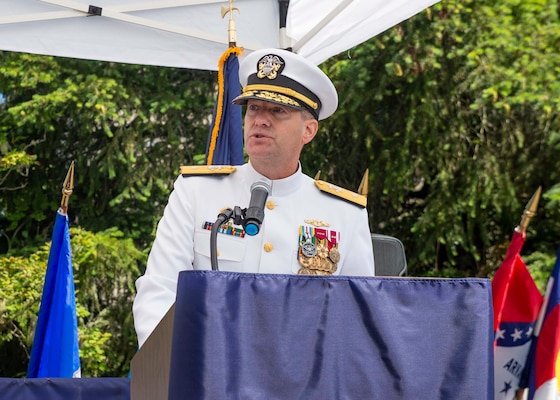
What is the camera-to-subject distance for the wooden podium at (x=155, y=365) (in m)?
2.21

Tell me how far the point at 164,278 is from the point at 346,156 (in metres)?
7.89

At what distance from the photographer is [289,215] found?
133 inches

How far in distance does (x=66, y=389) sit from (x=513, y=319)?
2748 mm

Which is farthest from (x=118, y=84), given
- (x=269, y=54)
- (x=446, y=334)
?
(x=446, y=334)

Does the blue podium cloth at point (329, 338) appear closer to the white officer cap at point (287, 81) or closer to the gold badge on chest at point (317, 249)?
the gold badge on chest at point (317, 249)

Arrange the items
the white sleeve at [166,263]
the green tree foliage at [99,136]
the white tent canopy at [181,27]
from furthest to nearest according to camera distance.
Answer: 1. the green tree foliage at [99,136]
2. the white tent canopy at [181,27]
3. the white sleeve at [166,263]

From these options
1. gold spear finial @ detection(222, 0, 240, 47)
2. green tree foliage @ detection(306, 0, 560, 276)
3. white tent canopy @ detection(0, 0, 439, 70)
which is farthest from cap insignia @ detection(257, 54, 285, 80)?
green tree foliage @ detection(306, 0, 560, 276)

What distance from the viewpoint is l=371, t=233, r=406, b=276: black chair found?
3773 millimetres

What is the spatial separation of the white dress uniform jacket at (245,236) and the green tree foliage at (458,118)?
6306mm

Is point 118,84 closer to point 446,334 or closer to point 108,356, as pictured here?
point 108,356

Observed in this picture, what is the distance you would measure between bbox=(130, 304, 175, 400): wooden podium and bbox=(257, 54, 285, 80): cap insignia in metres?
1.25

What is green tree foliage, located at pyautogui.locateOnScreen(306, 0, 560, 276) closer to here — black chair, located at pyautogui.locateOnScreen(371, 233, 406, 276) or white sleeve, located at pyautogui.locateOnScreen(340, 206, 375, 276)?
black chair, located at pyautogui.locateOnScreen(371, 233, 406, 276)

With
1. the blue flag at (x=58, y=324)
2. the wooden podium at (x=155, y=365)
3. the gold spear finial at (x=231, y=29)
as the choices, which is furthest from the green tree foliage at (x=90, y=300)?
the wooden podium at (x=155, y=365)

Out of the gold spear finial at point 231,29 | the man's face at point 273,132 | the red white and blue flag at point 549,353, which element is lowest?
the red white and blue flag at point 549,353
